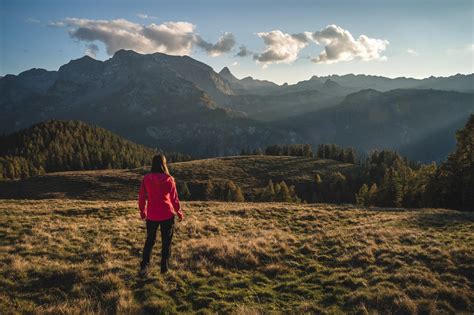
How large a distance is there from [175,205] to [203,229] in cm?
857

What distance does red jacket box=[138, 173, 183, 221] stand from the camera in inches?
431

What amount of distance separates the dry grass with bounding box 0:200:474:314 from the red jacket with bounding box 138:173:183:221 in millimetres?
2112

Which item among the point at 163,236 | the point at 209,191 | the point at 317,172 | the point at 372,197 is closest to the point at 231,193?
the point at 209,191

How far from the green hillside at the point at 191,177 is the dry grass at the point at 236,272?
64.7 meters

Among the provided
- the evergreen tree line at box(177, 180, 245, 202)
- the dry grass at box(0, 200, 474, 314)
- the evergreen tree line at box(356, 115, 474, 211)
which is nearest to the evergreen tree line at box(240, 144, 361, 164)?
the evergreen tree line at box(177, 180, 245, 202)

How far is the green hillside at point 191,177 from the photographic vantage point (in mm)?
79375

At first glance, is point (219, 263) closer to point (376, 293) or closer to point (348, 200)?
point (376, 293)

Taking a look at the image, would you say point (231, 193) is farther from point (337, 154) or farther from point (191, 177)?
point (337, 154)

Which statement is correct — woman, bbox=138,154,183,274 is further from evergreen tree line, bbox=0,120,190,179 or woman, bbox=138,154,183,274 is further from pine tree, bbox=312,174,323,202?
evergreen tree line, bbox=0,120,190,179

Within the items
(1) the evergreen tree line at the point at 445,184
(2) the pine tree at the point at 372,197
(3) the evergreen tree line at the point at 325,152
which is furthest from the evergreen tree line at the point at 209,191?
(3) the evergreen tree line at the point at 325,152

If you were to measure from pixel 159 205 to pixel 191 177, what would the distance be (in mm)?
92975

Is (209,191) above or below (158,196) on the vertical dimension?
below

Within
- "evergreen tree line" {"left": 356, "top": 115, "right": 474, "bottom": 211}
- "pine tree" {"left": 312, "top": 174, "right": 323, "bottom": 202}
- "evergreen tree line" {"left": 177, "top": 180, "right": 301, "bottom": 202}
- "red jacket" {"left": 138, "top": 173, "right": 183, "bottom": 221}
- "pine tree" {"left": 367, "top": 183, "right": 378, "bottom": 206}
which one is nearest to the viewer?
"red jacket" {"left": 138, "top": 173, "right": 183, "bottom": 221}

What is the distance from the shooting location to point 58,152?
150 metres
